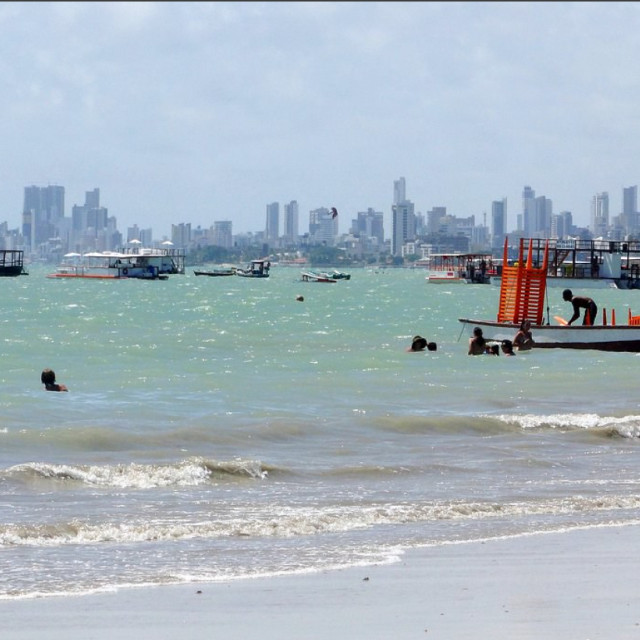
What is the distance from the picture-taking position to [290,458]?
683 inches

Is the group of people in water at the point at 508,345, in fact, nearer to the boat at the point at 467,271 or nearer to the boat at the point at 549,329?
the boat at the point at 549,329

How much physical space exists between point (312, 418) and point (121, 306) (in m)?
58.0

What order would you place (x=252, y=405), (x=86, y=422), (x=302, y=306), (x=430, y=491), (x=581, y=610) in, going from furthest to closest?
(x=302, y=306), (x=252, y=405), (x=86, y=422), (x=430, y=491), (x=581, y=610)

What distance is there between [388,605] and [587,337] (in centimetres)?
→ 2587

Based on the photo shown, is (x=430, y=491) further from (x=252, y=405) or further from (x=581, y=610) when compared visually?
(x=252, y=405)

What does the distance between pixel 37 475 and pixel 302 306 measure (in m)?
66.6

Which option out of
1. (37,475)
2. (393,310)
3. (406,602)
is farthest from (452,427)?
(393,310)

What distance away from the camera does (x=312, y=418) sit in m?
22.0

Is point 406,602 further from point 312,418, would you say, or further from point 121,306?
point 121,306

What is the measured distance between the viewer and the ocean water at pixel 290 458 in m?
11.6

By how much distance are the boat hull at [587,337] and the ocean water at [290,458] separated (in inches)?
13.8

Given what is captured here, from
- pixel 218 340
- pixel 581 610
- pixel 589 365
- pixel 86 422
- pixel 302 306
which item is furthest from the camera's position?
pixel 302 306

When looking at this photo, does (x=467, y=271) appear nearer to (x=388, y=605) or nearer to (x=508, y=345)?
(x=508, y=345)

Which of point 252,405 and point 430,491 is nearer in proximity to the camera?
point 430,491
